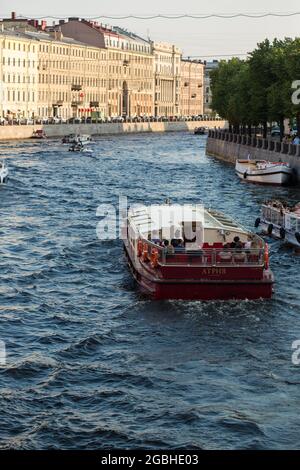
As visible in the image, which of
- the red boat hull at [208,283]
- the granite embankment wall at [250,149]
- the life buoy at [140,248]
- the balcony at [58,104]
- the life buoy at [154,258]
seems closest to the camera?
the red boat hull at [208,283]

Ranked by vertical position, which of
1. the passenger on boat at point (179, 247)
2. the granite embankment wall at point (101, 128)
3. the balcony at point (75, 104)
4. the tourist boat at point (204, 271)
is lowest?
the granite embankment wall at point (101, 128)

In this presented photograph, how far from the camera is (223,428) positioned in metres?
15.4

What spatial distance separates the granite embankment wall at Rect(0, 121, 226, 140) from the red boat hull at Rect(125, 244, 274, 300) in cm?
7215

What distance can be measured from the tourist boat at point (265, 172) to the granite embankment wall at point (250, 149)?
1.82 ft

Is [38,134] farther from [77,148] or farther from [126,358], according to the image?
[126,358]

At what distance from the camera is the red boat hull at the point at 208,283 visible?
2211 centimetres

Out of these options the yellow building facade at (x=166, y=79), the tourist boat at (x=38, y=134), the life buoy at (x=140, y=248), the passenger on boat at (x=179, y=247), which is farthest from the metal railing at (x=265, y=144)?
the yellow building facade at (x=166, y=79)

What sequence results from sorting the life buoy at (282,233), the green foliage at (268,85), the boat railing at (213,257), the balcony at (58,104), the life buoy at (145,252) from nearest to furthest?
the boat railing at (213,257)
the life buoy at (145,252)
the life buoy at (282,233)
the green foliage at (268,85)
the balcony at (58,104)

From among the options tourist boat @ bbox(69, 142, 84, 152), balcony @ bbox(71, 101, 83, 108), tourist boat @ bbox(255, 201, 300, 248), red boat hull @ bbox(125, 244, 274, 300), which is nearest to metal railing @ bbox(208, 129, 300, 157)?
tourist boat @ bbox(69, 142, 84, 152)

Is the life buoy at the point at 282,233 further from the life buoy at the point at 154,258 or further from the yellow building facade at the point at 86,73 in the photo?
the yellow building facade at the point at 86,73

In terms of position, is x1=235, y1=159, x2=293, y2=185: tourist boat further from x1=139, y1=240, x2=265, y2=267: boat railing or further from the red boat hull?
the red boat hull

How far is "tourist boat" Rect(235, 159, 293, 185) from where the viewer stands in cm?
5081

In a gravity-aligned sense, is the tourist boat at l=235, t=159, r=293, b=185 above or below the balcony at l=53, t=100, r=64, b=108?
below

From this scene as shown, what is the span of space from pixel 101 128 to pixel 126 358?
→ 101m
